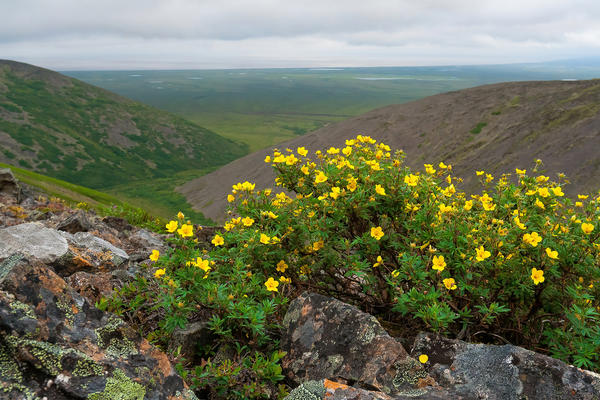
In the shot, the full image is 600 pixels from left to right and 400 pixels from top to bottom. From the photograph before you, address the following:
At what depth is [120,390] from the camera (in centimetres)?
316

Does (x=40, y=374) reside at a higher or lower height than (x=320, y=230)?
lower

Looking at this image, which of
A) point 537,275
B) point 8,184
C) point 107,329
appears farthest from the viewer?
point 8,184

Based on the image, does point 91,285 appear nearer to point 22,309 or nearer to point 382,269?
point 22,309

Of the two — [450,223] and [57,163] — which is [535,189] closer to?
[450,223]

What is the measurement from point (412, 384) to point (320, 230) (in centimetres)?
215

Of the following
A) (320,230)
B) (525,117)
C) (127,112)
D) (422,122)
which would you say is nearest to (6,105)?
(127,112)

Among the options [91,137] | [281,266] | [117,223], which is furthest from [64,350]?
[91,137]

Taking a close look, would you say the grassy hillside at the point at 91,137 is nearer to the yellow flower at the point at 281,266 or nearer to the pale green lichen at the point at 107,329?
the yellow flower at the point at 281,266

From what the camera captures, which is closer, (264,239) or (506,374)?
(506,374)

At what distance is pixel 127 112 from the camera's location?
161375 millimetres

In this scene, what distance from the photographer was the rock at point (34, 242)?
6340 mm

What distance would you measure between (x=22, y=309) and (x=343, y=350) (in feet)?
10.6

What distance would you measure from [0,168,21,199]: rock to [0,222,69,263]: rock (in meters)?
13.0

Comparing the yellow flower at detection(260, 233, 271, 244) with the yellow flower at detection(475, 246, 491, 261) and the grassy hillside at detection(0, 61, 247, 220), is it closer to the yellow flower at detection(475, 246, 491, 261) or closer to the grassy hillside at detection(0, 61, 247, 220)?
the yellow flower at detection(475, 246, 491, 261)
